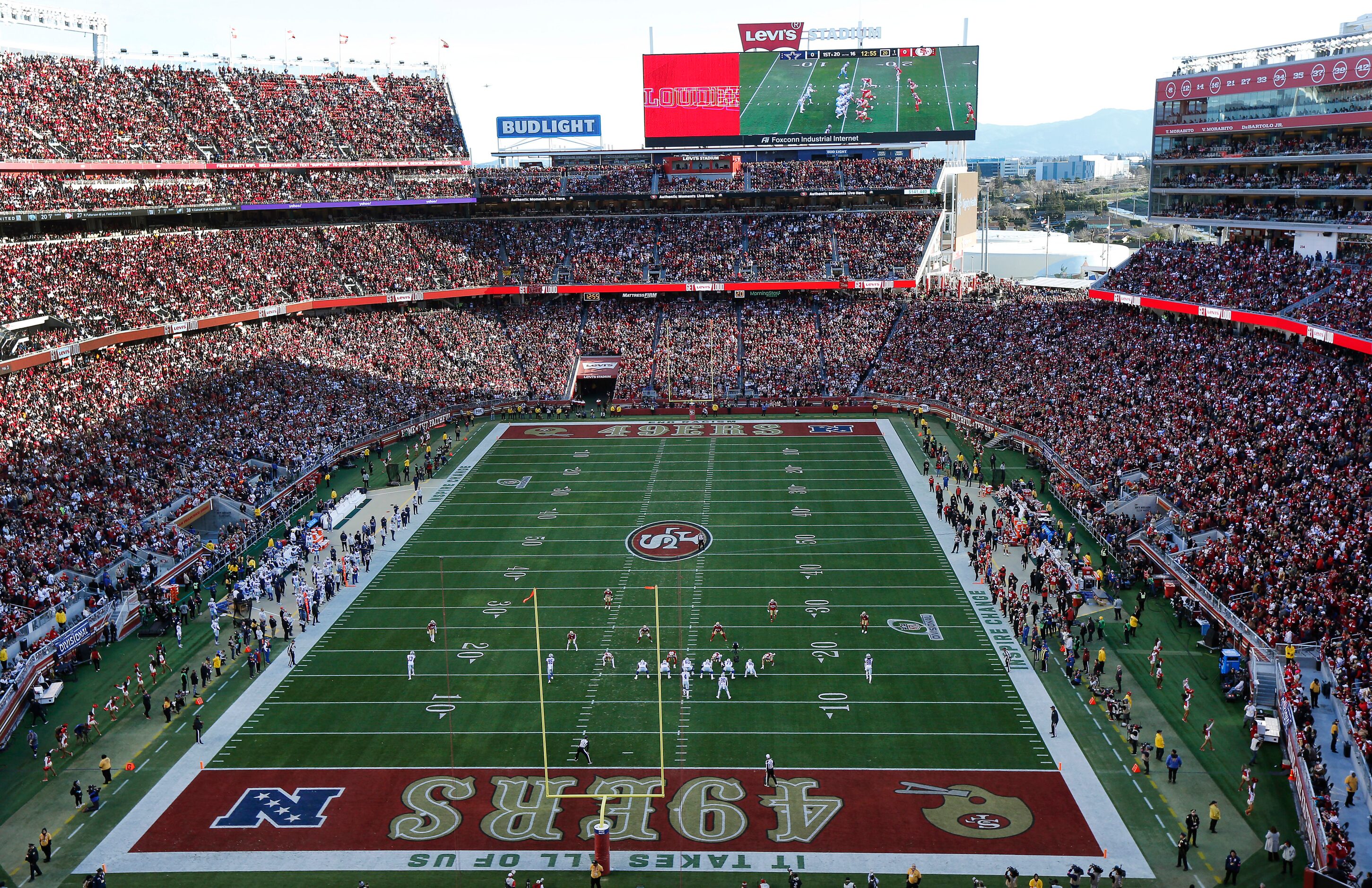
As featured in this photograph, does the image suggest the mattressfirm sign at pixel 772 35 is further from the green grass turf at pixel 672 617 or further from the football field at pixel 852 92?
the green grass turf at pixel 672 617

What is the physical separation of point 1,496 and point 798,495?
84.0ft

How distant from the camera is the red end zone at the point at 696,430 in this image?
47781 millimetres

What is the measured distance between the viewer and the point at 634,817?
65.9 feet

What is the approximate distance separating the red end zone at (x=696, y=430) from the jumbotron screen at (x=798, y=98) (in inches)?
827

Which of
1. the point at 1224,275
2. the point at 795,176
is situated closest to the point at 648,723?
the point at 1224,275

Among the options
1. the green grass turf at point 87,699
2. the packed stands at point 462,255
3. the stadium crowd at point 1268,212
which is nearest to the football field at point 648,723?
the green grass turf at point 87,699

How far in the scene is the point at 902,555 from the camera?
3288 cm

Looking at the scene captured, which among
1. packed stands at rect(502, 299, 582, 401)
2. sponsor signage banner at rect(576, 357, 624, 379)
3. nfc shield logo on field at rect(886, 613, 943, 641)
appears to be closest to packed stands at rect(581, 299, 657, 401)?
sponsor signage banner at rect(576, 357, 624, 379)

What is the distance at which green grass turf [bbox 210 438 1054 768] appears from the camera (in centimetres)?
2248

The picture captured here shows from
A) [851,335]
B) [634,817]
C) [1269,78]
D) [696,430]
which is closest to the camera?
[634,817]

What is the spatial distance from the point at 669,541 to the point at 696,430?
49.2ft

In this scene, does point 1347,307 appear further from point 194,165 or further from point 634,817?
point 194,165

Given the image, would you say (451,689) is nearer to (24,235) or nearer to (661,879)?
(661,879)

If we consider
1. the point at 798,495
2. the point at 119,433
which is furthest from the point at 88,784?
the point at 798,495
